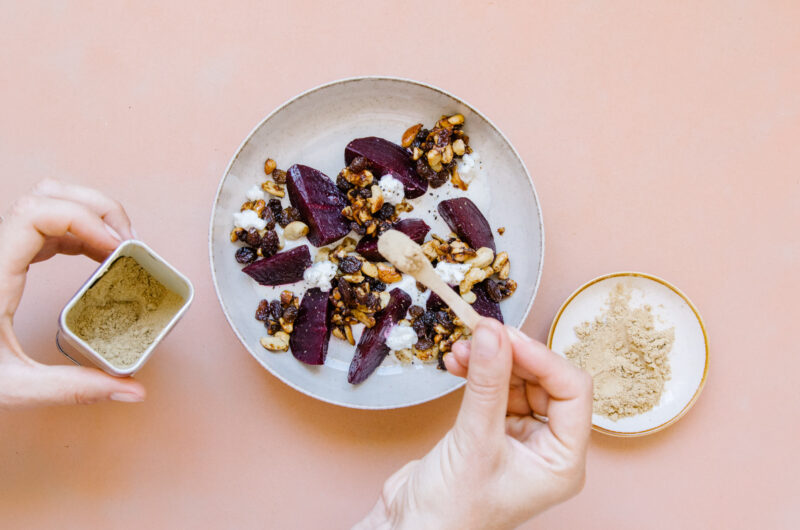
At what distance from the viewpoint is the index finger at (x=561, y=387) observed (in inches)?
34.2

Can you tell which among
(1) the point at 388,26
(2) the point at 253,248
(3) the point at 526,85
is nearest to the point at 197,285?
(2) the point at 253,248

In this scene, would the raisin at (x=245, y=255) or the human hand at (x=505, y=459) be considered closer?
the human hand at (x=505, y=459)

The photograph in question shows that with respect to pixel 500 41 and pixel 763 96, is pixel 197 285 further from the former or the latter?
pixel 763 96

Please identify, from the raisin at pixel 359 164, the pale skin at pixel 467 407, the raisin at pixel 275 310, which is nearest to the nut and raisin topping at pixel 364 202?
the raisin at pixel 359 164

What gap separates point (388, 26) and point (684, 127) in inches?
26.9

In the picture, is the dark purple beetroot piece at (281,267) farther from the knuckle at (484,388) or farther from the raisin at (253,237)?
the knuckle at (484,388)

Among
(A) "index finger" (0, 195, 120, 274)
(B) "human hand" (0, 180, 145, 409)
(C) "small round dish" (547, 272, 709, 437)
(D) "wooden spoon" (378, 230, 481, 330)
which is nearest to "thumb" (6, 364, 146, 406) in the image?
(B) "human hand" (0, 180, 145, 409)

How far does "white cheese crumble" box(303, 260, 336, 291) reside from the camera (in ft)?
3.73

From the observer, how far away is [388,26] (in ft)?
4.11

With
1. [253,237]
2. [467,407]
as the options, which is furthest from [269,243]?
[467,407]

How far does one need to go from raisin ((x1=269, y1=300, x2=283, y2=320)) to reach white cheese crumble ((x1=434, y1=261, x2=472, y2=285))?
1.05 ft

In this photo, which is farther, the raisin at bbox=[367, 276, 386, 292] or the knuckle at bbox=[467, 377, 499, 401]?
the raisin at bbox=[367, 276, 386, 292]

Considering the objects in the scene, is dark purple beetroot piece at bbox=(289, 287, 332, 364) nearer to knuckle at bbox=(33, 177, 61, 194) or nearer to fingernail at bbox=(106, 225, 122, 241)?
fingernail at bbox=(106, 225, 122, 241)

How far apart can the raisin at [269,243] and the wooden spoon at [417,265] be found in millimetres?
256
